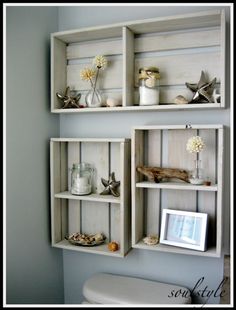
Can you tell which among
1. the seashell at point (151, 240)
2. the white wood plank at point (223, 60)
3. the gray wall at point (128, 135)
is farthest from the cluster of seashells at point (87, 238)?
the white wood plank at point (223, 60)

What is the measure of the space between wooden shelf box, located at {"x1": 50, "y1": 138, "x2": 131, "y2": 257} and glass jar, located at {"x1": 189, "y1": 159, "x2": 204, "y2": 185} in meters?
0.32

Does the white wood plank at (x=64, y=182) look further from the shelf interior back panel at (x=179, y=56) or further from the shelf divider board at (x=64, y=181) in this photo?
the shelf interior back panel at (x=179, y=56)

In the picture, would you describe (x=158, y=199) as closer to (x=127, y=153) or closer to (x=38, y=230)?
(x=127, y=153)

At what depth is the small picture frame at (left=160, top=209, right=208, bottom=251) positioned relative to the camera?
1457mm

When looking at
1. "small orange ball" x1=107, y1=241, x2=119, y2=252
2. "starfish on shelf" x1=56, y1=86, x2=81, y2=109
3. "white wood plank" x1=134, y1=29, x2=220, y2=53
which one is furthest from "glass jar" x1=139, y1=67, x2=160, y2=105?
"small orange ball" x1=107, y1=241, x2=119, y2=252

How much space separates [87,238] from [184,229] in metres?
0.53

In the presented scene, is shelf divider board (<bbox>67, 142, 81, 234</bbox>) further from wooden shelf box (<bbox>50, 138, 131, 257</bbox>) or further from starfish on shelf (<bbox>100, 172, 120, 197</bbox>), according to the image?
starfish on shelf (<bbox>100, 172, 120, 197</bbox>)

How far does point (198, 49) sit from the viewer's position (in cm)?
156

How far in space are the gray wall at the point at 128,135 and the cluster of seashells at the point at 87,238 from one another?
147 millimetres

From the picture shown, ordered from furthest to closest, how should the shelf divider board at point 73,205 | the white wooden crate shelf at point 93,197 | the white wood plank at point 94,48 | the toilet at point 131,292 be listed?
the shelf divider board at point 73,205 → the white wood plank at point 94,48 → the white wooden crate shelf at point 93,197 → the toilet at point 131,292

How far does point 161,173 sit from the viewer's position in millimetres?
1540

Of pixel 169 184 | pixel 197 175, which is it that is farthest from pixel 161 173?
pixel 197 175

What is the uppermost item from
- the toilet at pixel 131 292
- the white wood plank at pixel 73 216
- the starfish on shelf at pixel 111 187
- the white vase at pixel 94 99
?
the white vase at pixel 94 99

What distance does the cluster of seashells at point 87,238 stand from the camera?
65.9 inches
